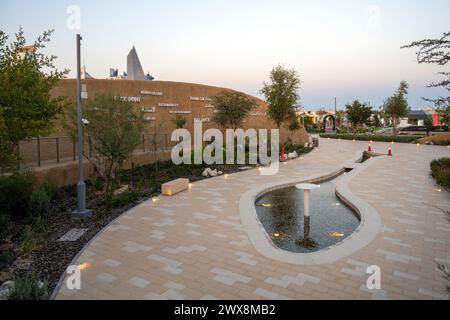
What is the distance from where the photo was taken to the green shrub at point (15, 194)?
9433 mm

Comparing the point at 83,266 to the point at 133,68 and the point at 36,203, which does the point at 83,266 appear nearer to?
the point at 36,203

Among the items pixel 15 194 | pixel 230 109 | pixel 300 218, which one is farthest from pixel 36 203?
pixel 230 109

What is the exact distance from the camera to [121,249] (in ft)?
24.2

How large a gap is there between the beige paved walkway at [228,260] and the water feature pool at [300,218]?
0.92 metres

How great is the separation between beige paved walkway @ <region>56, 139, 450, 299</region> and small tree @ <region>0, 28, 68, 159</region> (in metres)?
3.87

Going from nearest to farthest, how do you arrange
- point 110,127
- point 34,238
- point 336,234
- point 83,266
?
point 83,266 < point 34,238 < point 336,234 < point 110,127

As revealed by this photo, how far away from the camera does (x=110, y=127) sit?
1205 centimetres

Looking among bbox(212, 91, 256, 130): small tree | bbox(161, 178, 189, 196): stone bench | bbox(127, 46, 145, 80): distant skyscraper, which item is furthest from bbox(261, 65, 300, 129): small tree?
bbox(161, 178, 189, 196): stone bench

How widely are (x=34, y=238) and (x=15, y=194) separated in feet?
7.71

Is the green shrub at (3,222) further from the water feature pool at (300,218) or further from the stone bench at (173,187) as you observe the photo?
the water feature pool at (300,218)

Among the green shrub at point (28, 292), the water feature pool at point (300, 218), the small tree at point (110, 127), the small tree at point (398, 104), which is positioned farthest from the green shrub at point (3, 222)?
the small tree at point (398, 104)

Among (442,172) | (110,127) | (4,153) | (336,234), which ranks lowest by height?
(336,234)
